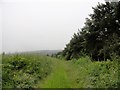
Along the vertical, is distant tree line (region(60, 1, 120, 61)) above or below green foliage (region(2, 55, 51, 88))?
above

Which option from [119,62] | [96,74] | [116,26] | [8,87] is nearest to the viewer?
[8,87]

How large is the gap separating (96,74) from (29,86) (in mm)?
2933

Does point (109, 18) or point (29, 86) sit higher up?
point (109, 18)

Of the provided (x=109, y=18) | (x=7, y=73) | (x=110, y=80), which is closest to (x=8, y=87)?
(x=7, y=73)

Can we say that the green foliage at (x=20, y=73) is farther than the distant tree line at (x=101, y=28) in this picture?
No

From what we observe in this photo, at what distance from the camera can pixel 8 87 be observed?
9.34 meters

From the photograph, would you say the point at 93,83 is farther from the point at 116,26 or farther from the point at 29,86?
the point at 116,26

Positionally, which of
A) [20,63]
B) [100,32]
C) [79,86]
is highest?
[100,32]

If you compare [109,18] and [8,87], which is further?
[109,18]

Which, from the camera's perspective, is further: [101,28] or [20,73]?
[101,28]

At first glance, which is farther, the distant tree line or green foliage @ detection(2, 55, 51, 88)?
the distant tree line

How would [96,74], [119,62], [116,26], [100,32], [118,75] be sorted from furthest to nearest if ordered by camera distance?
[100,32], [116,26], [119,62], [96,74], [118,75]

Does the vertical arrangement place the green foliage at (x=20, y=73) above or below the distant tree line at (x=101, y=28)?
below

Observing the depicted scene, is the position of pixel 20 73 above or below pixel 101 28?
below
